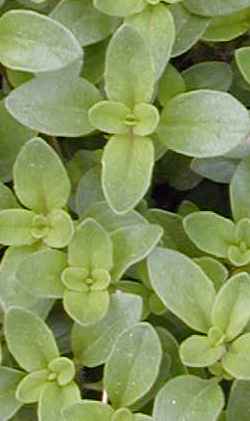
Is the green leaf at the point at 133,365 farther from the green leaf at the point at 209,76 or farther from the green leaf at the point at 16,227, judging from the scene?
the green leaf at the point at 209,76

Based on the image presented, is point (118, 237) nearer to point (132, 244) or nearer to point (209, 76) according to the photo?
point (132, 244)

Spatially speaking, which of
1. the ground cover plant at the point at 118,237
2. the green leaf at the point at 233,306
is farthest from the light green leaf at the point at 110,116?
the green leaf at the point at 233,306

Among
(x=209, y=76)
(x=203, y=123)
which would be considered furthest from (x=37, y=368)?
(x=209, y=76)

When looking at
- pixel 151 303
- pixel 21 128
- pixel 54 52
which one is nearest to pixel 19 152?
pixel 21 128

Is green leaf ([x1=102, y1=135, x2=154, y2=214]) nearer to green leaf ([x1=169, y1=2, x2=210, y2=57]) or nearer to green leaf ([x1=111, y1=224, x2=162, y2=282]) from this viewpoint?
green leaf ([x1=111, y1=224, x2=162, y2=282])

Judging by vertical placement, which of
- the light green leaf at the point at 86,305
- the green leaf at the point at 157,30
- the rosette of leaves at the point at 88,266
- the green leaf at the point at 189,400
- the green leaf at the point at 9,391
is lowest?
the green leaf at the point at 9,391

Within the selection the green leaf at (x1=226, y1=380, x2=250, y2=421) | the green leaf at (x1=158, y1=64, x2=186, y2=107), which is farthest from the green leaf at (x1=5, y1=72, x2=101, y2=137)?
the green leaf at (x1=226, y1=380, x2=250, y2=421)
